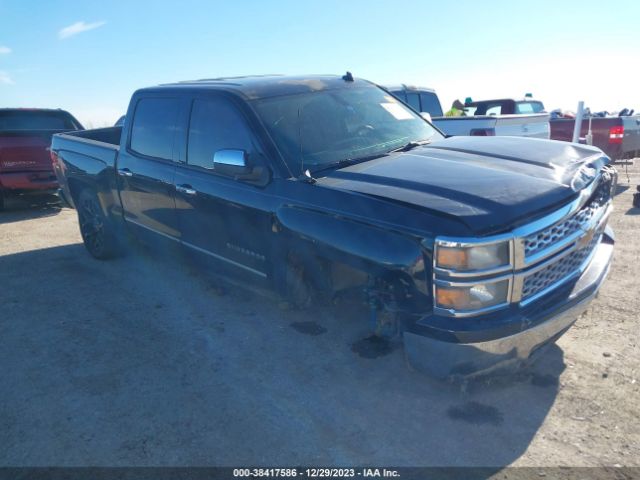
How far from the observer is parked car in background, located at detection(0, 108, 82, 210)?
9078mm

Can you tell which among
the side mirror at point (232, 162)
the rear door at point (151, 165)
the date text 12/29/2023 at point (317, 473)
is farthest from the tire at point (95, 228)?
the date text 12/29/2023 at point (317, 473)

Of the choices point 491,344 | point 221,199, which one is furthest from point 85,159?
point 491,344

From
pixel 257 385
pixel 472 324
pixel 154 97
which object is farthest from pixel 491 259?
pixel 154 97

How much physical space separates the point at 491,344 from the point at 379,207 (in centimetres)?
94

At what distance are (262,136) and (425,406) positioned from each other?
2112mm

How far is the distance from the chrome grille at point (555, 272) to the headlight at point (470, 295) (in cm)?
17

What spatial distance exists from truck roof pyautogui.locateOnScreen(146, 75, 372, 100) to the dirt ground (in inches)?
63.5

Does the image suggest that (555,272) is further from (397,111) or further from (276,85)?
(276,85)

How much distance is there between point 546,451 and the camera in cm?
266

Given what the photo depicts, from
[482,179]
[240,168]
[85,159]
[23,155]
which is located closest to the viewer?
[482,179]

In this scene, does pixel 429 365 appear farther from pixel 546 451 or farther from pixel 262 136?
pixel 262 136

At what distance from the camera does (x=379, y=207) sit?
2.91 metres

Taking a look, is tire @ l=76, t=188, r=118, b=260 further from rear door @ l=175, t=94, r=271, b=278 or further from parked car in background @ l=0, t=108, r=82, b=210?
parked car in background @ l=0, t=108, r=82, b=210

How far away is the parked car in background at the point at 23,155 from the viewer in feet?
29.8
